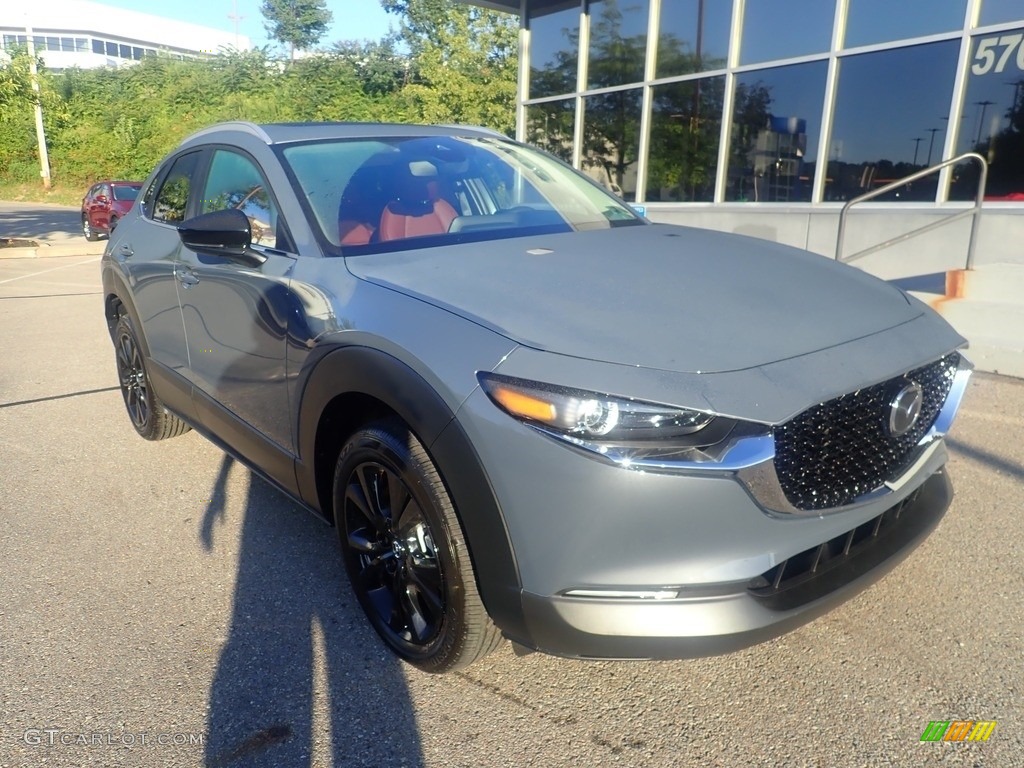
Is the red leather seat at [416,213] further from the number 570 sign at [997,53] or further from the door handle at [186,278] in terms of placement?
the number 570 sign at [997,53]

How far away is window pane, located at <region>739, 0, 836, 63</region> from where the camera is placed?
31.9ft

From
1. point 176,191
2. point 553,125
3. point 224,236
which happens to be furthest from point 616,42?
point 224,236

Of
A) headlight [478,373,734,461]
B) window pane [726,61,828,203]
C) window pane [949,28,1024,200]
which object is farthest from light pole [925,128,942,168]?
headlight [478,373,734,461]

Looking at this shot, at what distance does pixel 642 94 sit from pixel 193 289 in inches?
394

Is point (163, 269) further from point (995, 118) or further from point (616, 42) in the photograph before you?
point (616, 42)

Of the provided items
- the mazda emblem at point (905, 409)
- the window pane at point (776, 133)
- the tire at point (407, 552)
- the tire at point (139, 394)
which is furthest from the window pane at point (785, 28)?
the tire at point (407, 552)

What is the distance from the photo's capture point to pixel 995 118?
27.8ft

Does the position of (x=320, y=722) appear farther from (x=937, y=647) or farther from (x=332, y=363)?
(x=937, y=647)

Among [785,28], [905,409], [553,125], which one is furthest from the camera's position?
[553,125]

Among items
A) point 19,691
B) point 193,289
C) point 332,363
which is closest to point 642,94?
point 193,289

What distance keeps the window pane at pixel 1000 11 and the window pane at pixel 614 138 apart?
479cm

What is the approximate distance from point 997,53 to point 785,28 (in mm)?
2653

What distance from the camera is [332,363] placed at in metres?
2.44

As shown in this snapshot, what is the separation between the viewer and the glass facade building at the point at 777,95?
8547 mm
